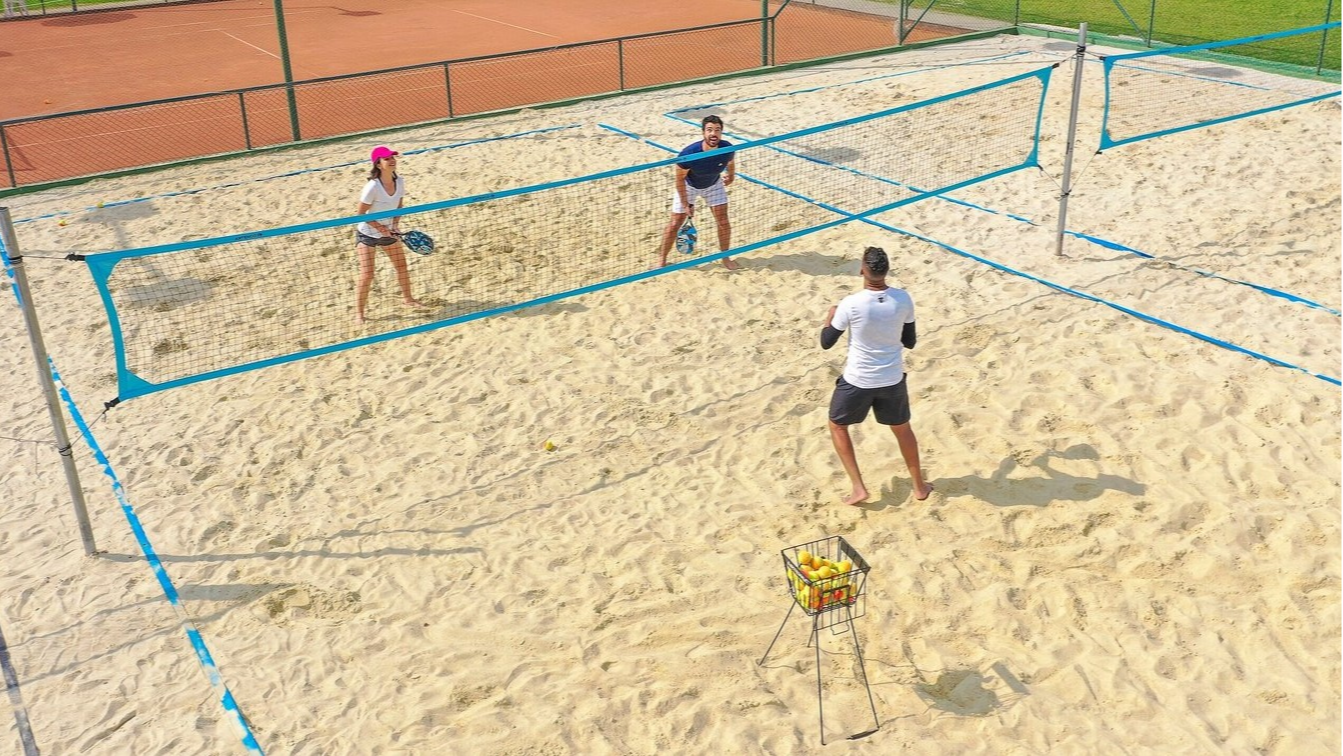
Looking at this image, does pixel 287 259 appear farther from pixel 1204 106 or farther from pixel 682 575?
pixel 1204 106

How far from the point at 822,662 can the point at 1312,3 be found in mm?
24136

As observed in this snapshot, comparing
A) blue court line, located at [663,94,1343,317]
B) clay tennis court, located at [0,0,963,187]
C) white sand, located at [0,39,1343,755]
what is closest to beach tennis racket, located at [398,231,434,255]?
white sand, located at [0,39,1343,755]

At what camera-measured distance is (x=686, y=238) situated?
1171cm

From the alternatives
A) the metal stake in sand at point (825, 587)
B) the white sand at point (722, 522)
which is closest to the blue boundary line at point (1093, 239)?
the white sand at point (722, 522)

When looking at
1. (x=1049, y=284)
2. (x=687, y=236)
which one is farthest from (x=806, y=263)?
(x=1049, y=284)

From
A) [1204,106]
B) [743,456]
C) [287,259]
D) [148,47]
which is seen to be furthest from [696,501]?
[148,47]

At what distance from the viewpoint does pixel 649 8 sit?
31375 millimetres

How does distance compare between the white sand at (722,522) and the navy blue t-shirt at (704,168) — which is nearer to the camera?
the white sand at (722,522)

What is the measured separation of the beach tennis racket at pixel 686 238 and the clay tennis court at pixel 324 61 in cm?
740

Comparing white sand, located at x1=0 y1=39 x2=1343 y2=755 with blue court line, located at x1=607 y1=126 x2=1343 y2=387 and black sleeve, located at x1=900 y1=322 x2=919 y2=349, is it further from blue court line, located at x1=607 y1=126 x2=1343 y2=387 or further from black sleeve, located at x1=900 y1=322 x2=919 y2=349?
black sleeve, located at x1=900 y1=322 x2=919 y2=349

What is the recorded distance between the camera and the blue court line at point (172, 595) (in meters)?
6.32

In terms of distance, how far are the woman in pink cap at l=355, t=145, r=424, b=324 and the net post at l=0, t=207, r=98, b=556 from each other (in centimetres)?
336

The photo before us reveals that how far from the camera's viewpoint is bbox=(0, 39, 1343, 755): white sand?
6.32m

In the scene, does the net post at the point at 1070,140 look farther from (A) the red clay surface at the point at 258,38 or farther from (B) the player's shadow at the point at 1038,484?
(A) the red clay surface at the point at 258,38
